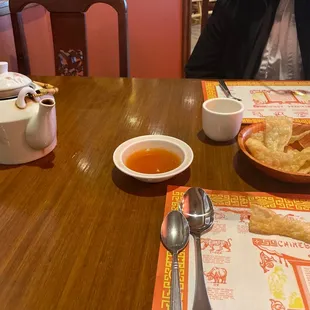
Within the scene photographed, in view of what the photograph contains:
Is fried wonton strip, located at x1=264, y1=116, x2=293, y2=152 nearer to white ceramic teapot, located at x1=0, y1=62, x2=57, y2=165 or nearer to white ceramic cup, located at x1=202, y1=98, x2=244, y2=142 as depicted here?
white ceramic cup, located at x1=202, y1=98, x2=244, y2=142

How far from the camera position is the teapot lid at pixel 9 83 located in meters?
0.80

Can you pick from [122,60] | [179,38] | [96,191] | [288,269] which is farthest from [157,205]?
[179,38]

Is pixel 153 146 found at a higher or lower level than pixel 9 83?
lower

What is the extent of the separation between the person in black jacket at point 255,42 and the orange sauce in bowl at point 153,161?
34.5 inches

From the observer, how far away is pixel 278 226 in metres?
0.63

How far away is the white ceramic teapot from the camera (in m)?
0.77

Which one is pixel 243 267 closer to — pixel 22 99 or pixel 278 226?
pixel 278 226

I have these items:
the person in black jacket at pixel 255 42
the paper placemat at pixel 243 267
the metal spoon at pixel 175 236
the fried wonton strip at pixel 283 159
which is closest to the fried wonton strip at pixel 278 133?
the fried wonton strip at pixel 283 159

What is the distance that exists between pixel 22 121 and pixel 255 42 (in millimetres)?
1107

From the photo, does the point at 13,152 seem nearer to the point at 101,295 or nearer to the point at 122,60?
the point at 101,295

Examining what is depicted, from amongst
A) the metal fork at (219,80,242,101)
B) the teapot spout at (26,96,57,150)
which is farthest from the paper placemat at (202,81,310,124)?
the teapot spout at (26,96,57,150)

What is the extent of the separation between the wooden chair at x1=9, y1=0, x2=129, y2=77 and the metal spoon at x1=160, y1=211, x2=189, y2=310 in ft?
3.36

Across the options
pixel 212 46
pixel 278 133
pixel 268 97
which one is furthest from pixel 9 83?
pixel 212 46

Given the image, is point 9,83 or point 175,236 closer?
point 175,236
